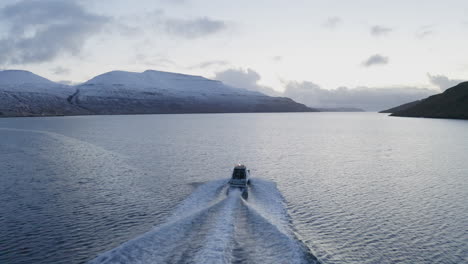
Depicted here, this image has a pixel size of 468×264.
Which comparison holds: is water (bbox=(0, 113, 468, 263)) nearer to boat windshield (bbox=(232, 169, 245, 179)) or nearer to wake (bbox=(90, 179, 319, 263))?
wake (bbox=(90, 179, 319, 263))

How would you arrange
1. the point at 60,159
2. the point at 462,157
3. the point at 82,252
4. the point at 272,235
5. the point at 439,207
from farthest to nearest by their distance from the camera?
the point at 462,157
the point at 60,159
the point at 439,207
the point at 272,235
the point at 82,252

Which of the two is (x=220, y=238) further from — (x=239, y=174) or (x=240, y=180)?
(x=239, y=174)

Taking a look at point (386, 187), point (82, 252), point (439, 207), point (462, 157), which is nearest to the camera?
point (82, 252)

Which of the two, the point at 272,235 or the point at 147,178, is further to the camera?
the point at 147,178

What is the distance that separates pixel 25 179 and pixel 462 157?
80.5 metres

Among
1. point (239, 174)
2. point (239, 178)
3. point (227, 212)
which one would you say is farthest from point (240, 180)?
point (227, 212)

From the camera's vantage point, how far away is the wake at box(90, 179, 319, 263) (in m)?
20.7

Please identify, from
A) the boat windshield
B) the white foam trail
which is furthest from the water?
the boat windshield

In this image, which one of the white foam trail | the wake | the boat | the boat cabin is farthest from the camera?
the boat cabin

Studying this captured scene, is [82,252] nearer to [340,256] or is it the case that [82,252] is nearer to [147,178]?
[340,256]

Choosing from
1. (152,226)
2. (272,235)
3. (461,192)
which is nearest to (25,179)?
(152,226)

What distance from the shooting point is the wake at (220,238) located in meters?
20.7

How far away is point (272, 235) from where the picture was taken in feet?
80.0

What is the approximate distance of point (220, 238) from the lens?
23344mm
